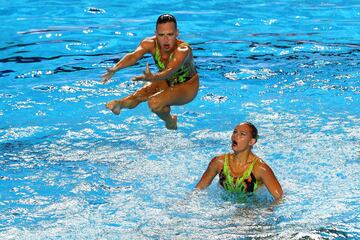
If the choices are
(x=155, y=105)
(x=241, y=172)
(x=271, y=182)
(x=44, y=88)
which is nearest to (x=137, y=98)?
(x=155, y=105)

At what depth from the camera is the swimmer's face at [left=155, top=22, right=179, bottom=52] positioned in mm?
6922

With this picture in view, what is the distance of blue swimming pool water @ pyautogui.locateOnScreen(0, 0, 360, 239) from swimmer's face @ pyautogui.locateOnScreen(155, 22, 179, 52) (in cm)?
123

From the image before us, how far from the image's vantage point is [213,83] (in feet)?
33.6

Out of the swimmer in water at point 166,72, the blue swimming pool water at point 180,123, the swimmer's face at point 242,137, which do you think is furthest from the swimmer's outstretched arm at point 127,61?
the swimmer's face at point 242,137

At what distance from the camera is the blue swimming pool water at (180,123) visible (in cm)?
644

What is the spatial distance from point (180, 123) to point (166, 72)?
2392 millimetres

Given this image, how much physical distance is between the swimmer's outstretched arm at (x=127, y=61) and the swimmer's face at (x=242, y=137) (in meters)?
1.15

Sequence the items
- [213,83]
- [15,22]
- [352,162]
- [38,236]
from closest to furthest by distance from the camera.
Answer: [38,236] < [352,162] < [213,83] < [15,22]

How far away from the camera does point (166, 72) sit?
671cm

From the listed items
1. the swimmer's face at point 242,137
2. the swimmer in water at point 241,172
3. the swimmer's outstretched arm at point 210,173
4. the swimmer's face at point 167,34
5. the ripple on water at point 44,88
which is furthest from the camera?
the ripple on water at point 44,88

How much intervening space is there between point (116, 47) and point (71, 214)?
18.0 ft

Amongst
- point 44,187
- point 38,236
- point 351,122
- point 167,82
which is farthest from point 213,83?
point 38,236

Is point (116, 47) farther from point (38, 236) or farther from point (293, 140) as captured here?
point (38, 236)

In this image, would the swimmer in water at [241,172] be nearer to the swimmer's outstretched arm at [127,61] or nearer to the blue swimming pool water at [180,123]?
the blue swimming pool water at [180,123]
